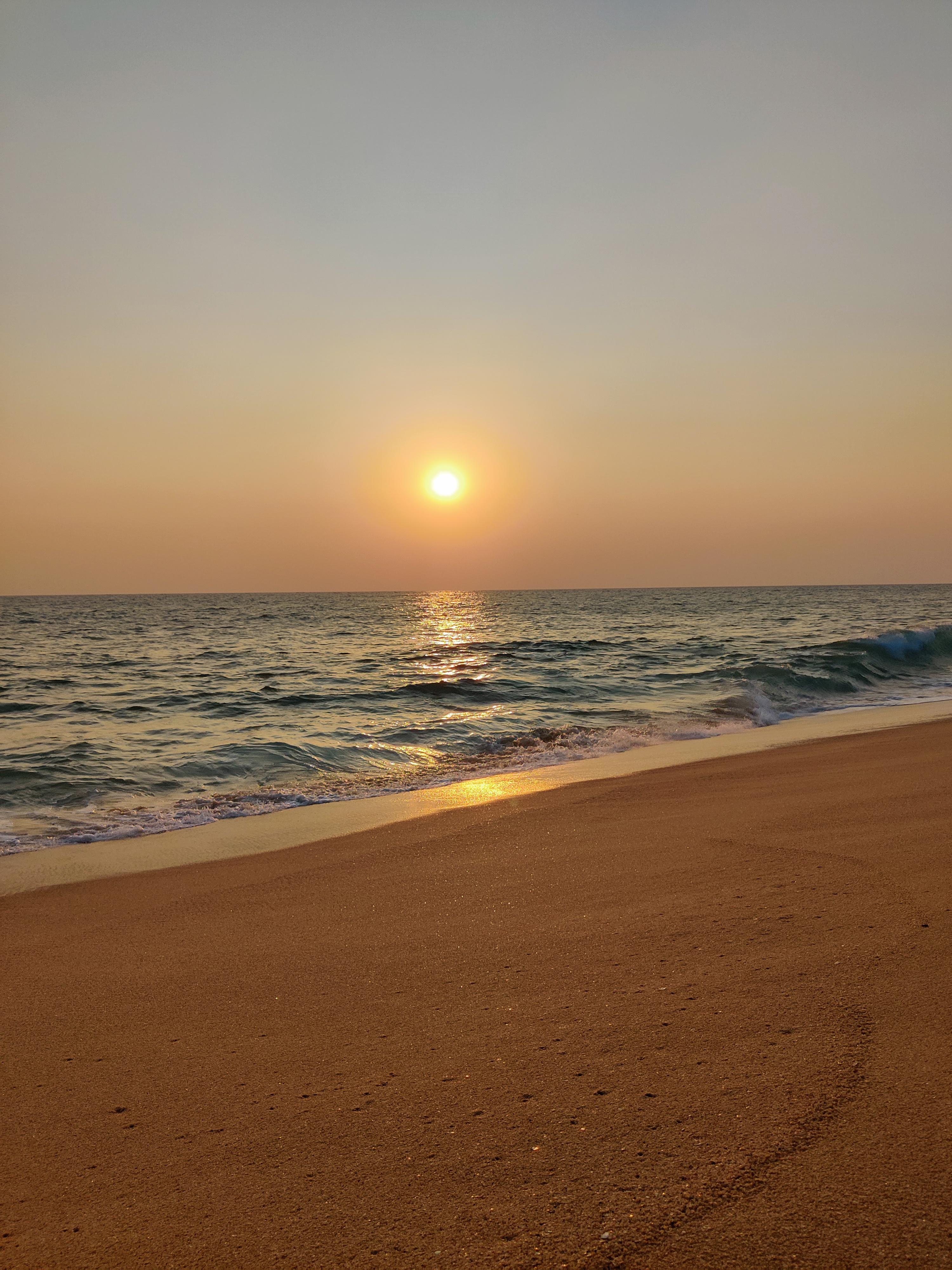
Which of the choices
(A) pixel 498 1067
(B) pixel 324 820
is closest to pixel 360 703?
(B) pixel 324 820

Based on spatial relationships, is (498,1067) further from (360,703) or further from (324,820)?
(360,703)

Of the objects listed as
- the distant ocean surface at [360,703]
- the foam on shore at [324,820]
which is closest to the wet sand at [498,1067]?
the foam on shore at [324,820]

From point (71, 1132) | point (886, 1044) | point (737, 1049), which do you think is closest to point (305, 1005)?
point (71, 1132)

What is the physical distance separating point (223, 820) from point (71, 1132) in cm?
526

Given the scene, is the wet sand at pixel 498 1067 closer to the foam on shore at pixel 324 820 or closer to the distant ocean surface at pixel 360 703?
the foam on shore at pixel 324 820

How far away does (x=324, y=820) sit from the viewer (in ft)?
24.1

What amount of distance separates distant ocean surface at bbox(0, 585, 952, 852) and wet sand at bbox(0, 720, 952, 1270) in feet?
12.7

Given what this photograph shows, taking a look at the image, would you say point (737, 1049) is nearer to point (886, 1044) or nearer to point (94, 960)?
point (886, 1044)

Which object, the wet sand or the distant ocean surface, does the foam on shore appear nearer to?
the distant ocean surface

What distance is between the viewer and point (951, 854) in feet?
15.2

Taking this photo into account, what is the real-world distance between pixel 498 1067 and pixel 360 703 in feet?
46.2

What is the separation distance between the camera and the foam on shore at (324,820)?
594cm

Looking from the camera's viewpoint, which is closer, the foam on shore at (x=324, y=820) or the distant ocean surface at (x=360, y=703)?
the foam on shore at (x=324, y=820)

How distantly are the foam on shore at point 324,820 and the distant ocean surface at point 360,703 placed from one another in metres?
0.41
